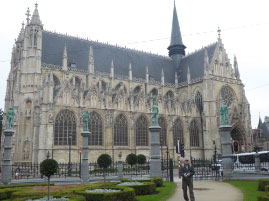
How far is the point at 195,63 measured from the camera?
60.4 metres

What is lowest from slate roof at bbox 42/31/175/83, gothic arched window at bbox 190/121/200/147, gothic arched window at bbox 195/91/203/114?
gothic arched window at bbox 190/121/200/147

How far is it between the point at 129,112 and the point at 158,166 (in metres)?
24.0

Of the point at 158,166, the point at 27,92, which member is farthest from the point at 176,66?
the point at 158,166

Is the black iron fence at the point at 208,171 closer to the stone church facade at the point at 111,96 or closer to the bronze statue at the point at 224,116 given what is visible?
the bronze statue at the point at 224,116

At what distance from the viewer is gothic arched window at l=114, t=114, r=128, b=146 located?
139 ft

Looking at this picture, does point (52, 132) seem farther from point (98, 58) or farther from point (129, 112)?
point (98, 58)

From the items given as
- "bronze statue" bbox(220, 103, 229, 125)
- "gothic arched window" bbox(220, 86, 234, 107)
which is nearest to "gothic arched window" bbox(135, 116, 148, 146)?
"gothic arched window" bbox(220, 86, 234, 107)

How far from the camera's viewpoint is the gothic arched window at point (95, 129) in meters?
A: 40.0

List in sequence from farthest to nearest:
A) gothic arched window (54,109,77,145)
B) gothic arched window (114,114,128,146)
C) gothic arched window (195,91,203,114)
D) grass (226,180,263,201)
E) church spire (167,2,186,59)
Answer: church spire (167,2,186,59)
gothic arched window (195,91,203,114)
gothic arched window (114,114,128,146)
gothic arched window (54,109,77,145)
grass (226,180,263,201)

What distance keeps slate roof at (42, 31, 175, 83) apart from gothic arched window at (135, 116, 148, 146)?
458 inches

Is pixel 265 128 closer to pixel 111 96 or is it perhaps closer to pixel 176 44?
pixel 176 44

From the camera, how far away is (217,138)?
169ft

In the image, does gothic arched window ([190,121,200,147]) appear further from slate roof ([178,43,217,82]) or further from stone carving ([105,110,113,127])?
stone carving ([105,110,113,127])

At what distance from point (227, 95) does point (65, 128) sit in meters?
33.1
